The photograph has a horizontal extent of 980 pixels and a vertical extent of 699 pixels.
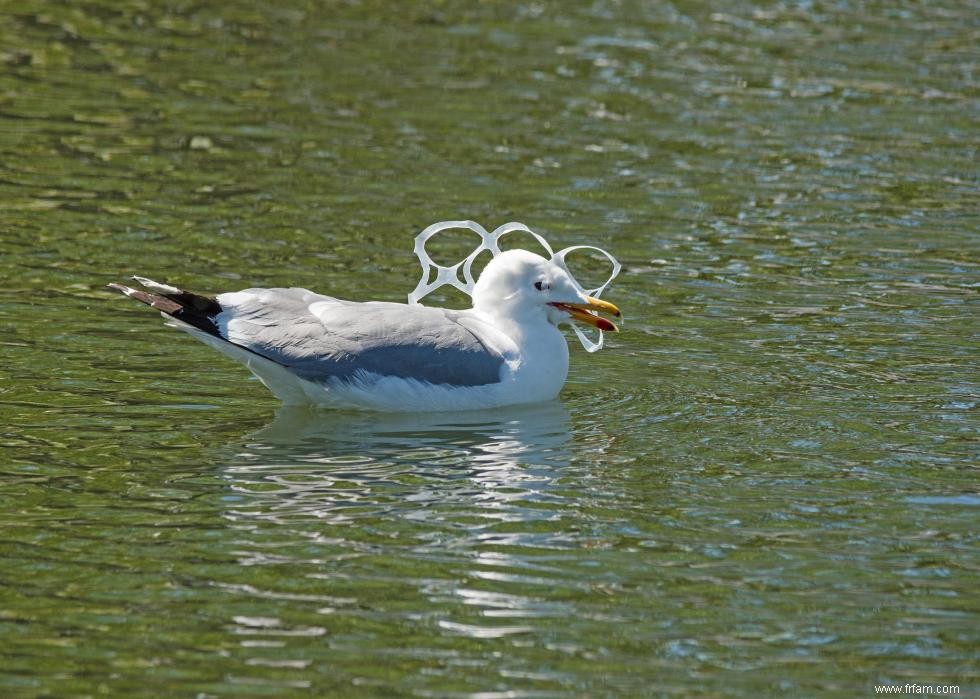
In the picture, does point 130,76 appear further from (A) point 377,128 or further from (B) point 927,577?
(B) point 927,577

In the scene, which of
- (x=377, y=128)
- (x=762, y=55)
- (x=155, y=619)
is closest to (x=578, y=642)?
(x=155, y=619)

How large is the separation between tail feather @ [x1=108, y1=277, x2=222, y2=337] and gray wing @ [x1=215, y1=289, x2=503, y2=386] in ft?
0.25

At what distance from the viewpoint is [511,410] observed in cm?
1071

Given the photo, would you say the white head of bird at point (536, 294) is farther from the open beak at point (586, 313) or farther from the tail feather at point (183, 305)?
the tail feather at point (183, 305)

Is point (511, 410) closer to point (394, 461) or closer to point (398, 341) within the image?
point (398, 341)

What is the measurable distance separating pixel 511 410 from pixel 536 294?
74 centimetres

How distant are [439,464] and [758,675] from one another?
121 inches

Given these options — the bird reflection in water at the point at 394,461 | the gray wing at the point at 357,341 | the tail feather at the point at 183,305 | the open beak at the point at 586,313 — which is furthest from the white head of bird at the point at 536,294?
the tail feather at the point at 183,305

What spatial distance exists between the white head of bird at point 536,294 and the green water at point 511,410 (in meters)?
0.60

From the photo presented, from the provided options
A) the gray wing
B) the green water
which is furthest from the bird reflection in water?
the gray wing

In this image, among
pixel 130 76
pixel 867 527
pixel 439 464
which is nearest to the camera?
pixel 867 527

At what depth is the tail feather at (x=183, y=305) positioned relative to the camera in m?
10.2

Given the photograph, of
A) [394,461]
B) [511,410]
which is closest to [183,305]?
[394,461]

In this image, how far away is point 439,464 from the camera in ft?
31.3
